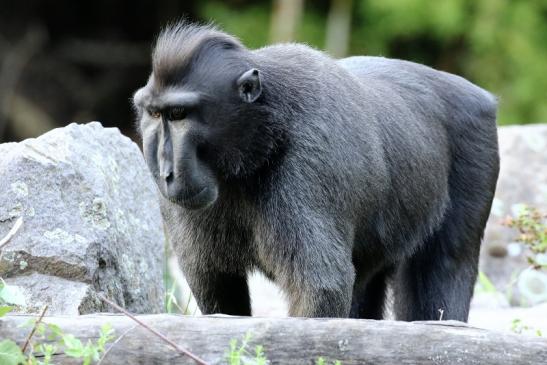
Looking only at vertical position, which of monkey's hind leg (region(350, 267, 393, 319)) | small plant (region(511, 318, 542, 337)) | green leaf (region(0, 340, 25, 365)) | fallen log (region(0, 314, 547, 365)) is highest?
monkey's hind leg (region(350, 267, 393, 319))

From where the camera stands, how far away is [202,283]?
5.29 m

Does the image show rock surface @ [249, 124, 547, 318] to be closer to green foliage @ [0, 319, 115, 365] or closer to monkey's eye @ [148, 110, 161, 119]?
monkey's eye @ [148, 110, 161, 119]

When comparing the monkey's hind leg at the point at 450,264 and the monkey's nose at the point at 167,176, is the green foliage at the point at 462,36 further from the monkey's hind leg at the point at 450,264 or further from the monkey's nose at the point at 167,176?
the monkey's nose at the point at 167,176

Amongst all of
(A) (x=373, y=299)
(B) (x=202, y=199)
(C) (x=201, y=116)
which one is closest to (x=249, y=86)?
(C) (x=201, y=116)

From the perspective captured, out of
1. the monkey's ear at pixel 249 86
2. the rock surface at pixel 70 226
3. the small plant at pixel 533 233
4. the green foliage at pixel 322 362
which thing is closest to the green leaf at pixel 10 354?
the green foliage at pixel 322 362

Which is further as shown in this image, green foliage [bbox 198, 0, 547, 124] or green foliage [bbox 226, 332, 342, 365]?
green foliage [bbox 198, 0, 547, 124]

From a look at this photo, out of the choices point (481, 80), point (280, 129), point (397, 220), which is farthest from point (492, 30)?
point (280, 129)

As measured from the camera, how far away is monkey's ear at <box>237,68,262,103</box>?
4.79 meters

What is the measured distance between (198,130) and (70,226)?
2.83 feet

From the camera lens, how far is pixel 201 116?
4.70 meters

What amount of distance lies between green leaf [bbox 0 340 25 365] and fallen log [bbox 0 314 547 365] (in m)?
0.15

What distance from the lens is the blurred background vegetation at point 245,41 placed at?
12.6 metres

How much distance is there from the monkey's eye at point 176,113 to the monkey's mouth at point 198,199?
12.5 inches

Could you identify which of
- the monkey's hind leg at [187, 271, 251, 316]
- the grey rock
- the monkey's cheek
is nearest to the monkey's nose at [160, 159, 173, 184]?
the monkey's cheek
